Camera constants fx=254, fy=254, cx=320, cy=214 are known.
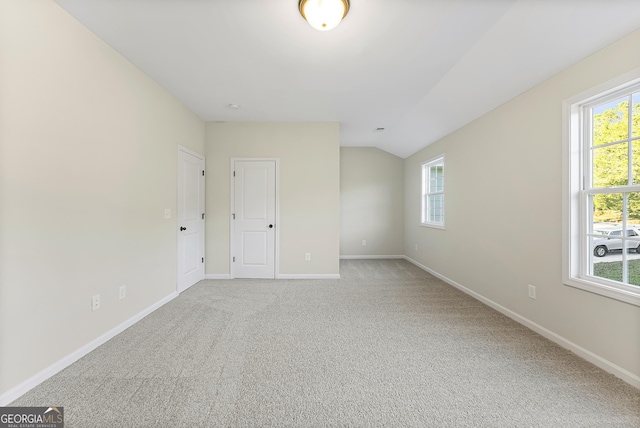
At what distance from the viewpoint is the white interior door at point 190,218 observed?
3.38 metres

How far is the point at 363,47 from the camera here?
2184mm

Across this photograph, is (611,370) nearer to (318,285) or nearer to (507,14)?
(507,14)

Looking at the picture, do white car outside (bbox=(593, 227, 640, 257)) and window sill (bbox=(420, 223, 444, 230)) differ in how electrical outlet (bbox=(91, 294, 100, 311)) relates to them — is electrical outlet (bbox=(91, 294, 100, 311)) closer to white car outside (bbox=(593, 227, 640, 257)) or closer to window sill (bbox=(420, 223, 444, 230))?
white car outside (bbox=(593, 227, 640, 257))

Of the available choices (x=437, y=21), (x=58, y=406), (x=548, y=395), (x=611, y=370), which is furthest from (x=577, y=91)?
(x=58, y=406)

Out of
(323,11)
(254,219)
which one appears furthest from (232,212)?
(323,11)

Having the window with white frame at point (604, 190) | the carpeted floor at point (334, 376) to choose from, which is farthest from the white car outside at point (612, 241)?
the carpeted floor at point (334, 376)

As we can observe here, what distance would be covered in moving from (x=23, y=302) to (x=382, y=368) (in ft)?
7.68

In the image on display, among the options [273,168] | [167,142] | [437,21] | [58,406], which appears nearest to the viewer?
[58,406]

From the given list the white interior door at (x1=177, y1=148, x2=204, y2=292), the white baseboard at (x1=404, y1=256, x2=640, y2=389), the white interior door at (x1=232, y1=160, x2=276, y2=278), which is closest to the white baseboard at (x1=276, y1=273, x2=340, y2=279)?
the white interior door at (x1=232, y1=160, x2=276, y2=278)

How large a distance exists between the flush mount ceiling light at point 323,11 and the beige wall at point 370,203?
13.8 feet

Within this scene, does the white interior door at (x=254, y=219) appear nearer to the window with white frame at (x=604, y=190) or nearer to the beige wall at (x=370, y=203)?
the beige wall at (x=370, y=203)

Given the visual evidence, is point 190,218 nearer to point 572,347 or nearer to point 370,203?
point 370,203

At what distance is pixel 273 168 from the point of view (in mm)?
4082

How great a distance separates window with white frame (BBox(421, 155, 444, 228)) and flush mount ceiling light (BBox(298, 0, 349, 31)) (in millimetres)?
3140
